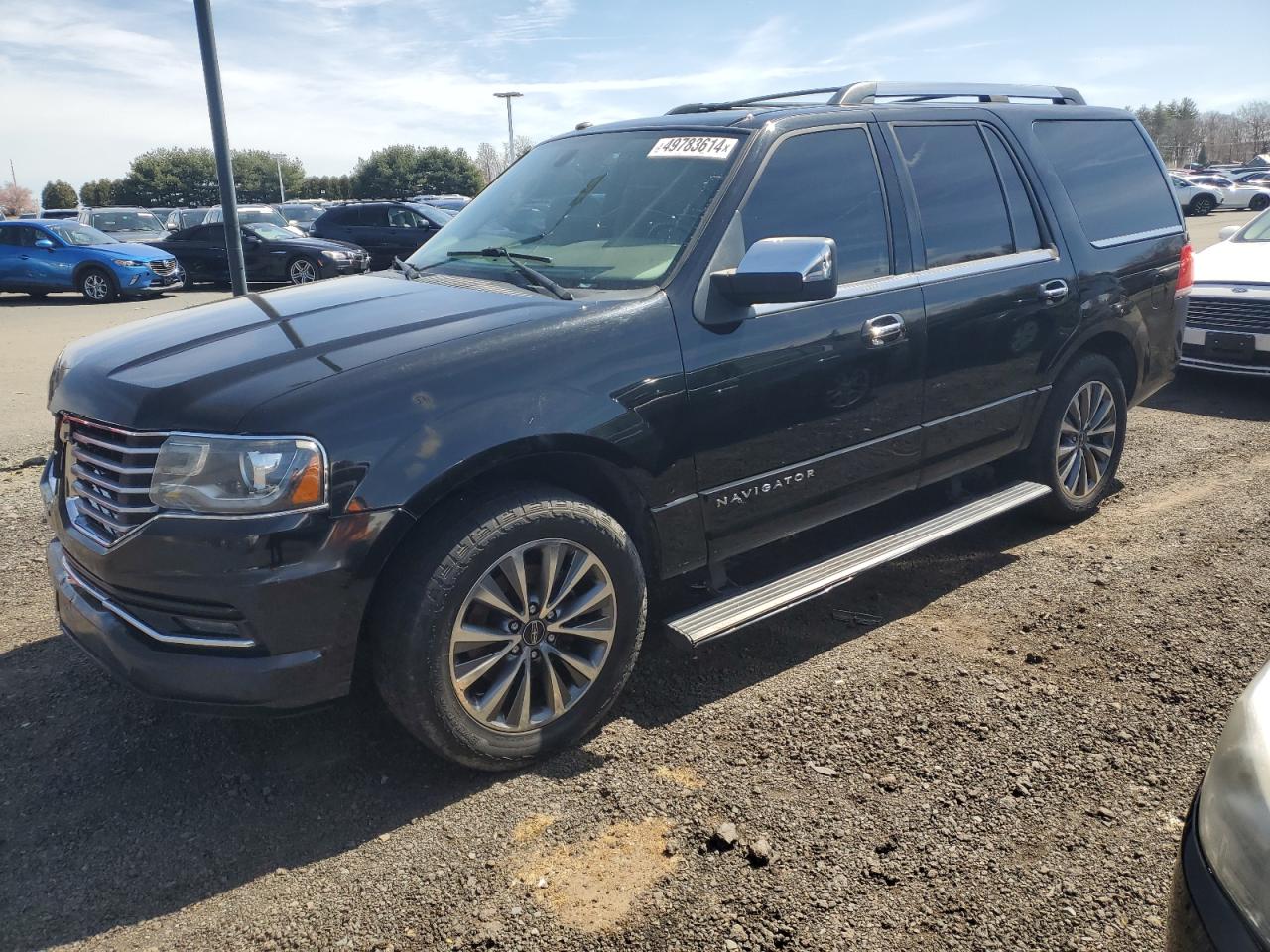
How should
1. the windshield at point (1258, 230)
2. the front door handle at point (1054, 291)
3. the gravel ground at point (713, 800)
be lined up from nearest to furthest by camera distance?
the gravel ground at point (713, 800) → the front door handle at point (1054, 291) → the windshield at point (1258, 230)

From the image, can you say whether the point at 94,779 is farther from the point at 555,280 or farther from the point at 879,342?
the point at 879,342

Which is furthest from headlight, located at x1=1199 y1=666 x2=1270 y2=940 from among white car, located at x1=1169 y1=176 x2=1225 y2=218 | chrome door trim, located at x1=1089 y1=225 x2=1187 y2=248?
white car, located at x1=1169 y1=176 x2=1225 y2=218

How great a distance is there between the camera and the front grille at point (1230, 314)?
7562 millimetres

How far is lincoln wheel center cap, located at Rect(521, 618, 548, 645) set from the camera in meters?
Answer: 2.99

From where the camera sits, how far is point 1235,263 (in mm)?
8328

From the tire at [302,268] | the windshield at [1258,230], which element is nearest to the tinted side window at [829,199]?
the windshield at [1258,230]

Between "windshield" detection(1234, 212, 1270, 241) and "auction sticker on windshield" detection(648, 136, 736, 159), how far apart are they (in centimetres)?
759

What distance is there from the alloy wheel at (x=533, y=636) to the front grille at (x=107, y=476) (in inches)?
37.2

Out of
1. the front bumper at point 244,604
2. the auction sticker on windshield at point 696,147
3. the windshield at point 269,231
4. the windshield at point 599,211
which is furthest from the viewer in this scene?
the windshield at point 269,231

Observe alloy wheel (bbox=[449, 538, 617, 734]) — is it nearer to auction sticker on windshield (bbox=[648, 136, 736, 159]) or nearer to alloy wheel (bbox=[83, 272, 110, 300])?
auction sticker on windshield (bbox=[648, 136, 736, 159])

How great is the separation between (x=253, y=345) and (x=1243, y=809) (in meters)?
2.80

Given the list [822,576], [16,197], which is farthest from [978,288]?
[16,197]

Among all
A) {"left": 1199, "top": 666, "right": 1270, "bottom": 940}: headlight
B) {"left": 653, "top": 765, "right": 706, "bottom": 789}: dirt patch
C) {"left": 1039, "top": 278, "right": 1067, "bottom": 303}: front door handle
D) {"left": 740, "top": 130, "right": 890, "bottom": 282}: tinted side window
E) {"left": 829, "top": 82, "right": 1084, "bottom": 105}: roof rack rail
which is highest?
{"left": 829, "top": 82, "right": 1084, "bottom": 105}: roof rack rail

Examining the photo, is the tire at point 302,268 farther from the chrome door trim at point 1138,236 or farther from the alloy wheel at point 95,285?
the chrome door trim at point 1138,236
